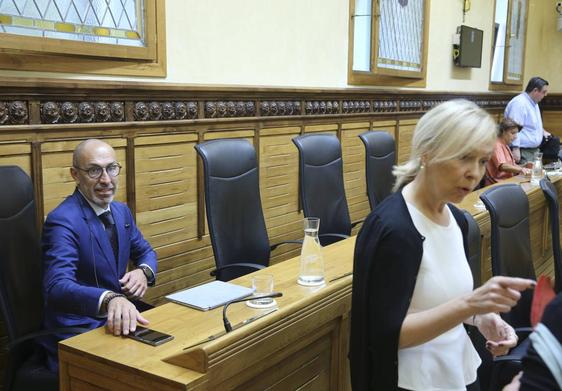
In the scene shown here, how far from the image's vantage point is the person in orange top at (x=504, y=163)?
4480mm

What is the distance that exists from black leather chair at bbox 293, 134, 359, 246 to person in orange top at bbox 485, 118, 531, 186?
174 cm

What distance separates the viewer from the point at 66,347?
1.53 meters

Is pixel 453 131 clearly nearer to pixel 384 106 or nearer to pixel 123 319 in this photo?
pixel 123 319

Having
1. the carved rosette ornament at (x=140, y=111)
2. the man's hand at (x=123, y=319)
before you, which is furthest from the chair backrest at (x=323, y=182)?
the man's hand at (x=123, y=319)

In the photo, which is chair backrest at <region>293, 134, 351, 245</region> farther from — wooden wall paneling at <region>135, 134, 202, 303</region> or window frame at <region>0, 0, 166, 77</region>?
window frame at <region>0, 0, 166, 77</region>

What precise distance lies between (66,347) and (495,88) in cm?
784

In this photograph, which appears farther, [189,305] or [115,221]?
[115,221]

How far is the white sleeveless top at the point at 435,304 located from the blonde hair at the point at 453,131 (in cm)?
15

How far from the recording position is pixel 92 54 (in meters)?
2.86

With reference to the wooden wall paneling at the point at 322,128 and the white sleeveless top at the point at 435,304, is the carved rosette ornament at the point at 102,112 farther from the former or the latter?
the white sleeveless top at the point at 435,304

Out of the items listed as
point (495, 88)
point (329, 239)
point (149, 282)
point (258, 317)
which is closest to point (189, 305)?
point (258, 317)

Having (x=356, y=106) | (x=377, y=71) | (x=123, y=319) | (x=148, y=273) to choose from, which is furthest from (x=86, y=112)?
(x=377, y=71)

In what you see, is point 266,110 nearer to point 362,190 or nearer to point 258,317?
point 362,190

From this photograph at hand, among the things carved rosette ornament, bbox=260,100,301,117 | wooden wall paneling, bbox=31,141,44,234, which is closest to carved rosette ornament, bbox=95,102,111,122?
wooden wall paneling, bbox=31,141,44,234
